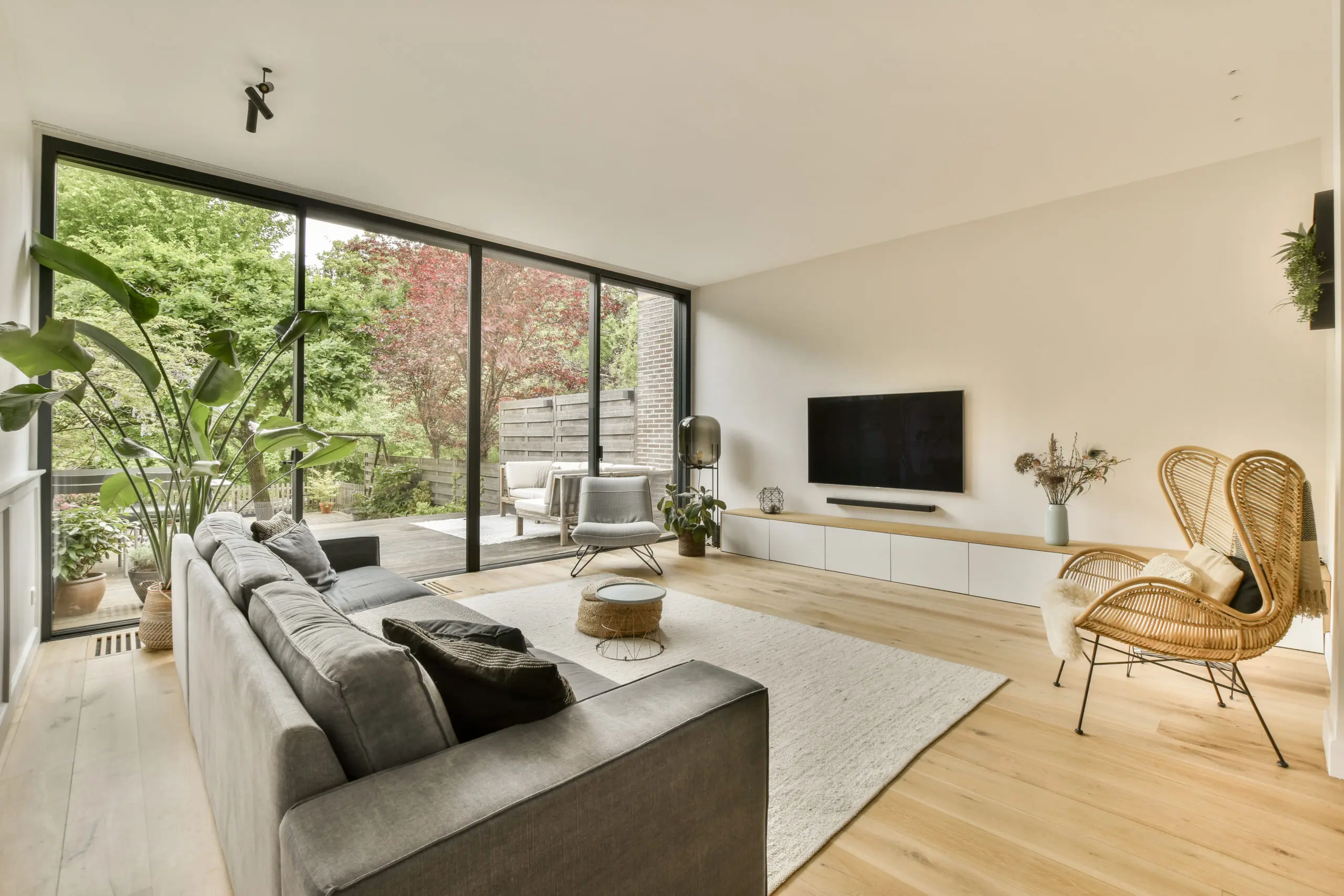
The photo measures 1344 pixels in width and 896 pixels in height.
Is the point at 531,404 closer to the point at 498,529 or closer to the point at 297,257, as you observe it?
the point at 498,529

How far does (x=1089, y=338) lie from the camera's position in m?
4.03

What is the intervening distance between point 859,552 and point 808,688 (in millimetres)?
2275

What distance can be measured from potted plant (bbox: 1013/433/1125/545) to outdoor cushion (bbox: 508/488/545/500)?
12.1ft

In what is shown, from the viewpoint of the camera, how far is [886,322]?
5012 millimetres

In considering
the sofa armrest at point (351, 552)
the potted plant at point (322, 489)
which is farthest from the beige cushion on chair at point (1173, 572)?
the potted plant at point (322, 489)

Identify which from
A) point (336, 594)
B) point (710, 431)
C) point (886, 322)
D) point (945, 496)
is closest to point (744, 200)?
point (886, 322)

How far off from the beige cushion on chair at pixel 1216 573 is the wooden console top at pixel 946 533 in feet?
2.31

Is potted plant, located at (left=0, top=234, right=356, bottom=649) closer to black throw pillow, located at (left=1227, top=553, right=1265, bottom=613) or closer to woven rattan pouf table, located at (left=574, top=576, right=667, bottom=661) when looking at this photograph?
woven rattan pouf table, located at (left=574, top=576, right=667, bottom=661)

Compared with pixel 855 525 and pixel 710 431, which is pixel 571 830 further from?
pixel 710 431

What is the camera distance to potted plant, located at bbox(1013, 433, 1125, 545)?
154 inches

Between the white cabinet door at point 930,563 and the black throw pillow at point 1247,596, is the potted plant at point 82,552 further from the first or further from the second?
the black throw pillow at point 1247,596

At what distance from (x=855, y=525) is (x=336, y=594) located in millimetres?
3608

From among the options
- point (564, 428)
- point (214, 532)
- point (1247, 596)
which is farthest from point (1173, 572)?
point (564, 428)

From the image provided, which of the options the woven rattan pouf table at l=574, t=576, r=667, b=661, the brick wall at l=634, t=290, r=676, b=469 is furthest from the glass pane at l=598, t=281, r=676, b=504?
the woven rattan pouf table at l=574, t=576, r=667, b=661
